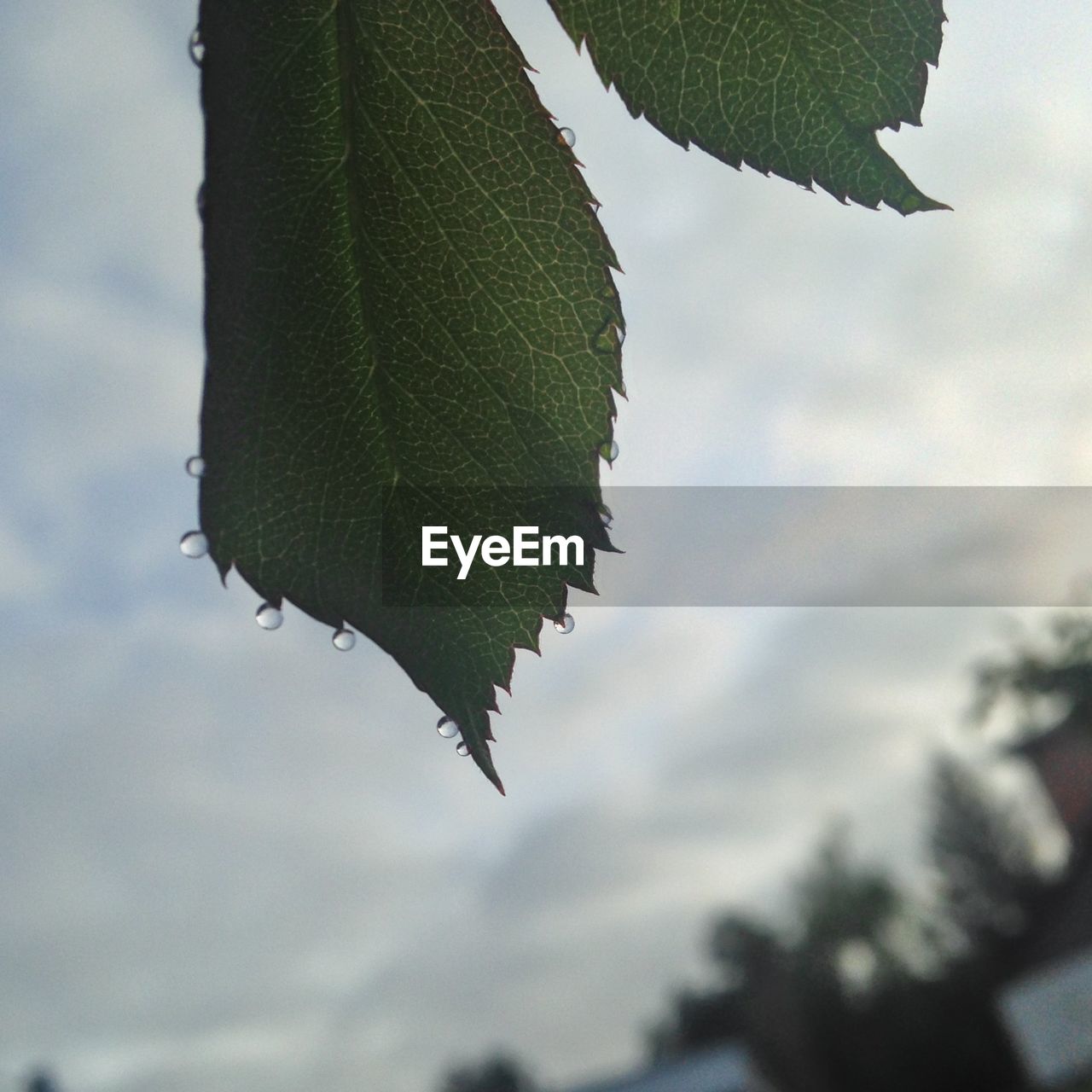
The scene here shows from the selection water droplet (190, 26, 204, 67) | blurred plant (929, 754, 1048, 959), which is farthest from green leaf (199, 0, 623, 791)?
blurred plant (929, 754, 1048, 959)

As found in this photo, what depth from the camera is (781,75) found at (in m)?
0.44

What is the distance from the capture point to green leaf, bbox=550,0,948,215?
42 centimetres

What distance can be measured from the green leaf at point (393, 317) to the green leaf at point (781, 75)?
0.13ft

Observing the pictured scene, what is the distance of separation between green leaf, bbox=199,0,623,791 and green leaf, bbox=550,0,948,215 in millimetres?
40

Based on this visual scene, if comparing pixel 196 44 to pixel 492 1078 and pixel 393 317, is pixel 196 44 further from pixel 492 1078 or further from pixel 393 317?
pixel 492 1078

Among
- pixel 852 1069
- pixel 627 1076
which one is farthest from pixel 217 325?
pixel 852 1069

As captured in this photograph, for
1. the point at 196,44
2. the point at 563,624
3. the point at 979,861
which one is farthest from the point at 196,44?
the point at 979,861

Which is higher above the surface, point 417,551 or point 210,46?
point 210,46

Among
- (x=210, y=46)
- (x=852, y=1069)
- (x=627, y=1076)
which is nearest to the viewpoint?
(x=210, y=46)

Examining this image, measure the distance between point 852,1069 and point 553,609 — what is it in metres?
59.4

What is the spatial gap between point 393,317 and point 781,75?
17cm

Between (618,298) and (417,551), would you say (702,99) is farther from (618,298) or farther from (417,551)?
(417,551)

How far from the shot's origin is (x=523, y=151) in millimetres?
418

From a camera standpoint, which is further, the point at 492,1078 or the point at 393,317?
the point at 492,1078
